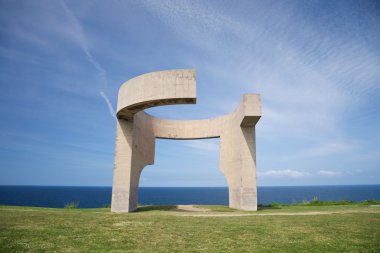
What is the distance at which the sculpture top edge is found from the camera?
44.3 ft

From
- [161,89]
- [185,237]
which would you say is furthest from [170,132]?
[185,237]

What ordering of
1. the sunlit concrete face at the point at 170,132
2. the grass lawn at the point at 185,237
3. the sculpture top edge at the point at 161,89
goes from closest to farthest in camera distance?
the grass lawn at the point at 185,237 → the sculpture top edge at the point at 161,89 → the sunlit concrete face at the point at 170,132

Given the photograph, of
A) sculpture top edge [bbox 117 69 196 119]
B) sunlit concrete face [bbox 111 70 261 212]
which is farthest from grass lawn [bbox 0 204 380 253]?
sunlit concrete face [bbox 111 70 261 212]

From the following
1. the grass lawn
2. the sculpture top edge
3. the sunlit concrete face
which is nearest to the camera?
the grass lawn

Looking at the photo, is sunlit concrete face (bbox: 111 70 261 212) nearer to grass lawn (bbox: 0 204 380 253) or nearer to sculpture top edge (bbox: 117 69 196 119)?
sculpture top edge (bbox: 117 69 196 119)

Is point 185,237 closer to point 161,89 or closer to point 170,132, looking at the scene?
point 161,89

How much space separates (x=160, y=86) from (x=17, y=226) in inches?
325

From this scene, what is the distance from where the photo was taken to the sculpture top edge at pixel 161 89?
13.5 m

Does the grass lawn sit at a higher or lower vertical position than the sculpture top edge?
lower

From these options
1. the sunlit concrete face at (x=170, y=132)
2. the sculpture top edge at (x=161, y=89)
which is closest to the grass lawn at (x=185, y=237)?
the sculpture top edge at (x=161, y=89)

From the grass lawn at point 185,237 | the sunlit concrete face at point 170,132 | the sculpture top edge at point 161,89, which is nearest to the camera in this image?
the grass lawn at point 185,237

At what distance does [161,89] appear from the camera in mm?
13773

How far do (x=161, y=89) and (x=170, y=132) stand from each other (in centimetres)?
949

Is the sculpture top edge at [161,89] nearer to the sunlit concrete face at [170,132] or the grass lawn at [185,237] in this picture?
the sunlit concrete face at [170,132]
